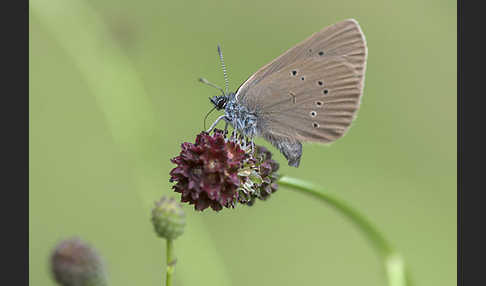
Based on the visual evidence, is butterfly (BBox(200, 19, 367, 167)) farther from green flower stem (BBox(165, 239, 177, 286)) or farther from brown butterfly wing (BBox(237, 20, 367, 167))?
green flower stem (BBox(165, 239, 177, 286))

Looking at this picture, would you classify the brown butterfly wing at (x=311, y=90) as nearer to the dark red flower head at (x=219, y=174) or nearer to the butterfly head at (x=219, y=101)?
the butterfly head at (x=219, y=101)


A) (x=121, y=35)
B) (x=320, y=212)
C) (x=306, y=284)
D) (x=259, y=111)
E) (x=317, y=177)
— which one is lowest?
(x=306, y=284)

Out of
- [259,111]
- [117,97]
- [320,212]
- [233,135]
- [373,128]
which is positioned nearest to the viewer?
[233,135]

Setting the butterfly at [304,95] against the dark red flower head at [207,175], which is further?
the butterfly at [304,95]

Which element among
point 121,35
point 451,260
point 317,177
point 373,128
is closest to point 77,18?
point 121,35

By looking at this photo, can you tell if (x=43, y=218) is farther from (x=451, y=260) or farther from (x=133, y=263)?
(x=451, y=260)

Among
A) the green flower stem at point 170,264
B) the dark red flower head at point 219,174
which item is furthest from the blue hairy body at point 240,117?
the green flower stem at point 170,264

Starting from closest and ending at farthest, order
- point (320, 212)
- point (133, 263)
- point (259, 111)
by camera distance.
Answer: point (259, 111)
point (133, 263)
point (320, 212)
